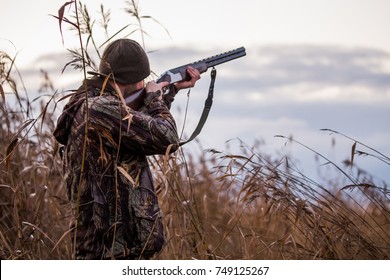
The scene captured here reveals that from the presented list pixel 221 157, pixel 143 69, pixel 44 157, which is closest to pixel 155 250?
pixel 221 157

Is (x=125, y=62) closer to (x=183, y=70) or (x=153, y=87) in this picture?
(x=153, y=87)

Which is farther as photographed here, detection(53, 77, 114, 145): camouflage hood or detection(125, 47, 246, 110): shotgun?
detection(125, 47, 246, 110): shotgun

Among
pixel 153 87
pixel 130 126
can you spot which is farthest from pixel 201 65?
pixel 130 126

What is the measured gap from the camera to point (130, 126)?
340 centimetres

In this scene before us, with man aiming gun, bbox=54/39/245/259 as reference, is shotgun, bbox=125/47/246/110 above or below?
above

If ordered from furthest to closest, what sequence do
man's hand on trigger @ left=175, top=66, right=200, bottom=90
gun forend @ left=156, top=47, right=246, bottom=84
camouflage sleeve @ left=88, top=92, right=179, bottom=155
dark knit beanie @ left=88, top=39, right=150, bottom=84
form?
man's hand on trigger @ left=175, top=66, right=200, bottom=90, gun forend @ left=156, top=47, right=246, bottom=84, dark knit beanie @ left=88, top=39, right=150, bottom=84, camouflage sleeve @ left=88, top=92, right=179, bottom=155

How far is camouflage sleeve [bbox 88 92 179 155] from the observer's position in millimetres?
3396

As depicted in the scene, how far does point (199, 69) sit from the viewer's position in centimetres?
431

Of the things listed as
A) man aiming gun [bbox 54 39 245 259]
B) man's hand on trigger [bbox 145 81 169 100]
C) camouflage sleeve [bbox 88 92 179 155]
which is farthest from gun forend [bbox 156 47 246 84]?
camouflage sleeve [bbox 88 92 179 155]

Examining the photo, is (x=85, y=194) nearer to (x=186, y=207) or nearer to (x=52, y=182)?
(x=186, y=207)

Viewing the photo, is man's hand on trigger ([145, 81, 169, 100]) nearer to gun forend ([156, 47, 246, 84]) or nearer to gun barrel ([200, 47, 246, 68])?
gun forend ([156, 47, 246, 84])

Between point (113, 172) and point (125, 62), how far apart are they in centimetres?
52

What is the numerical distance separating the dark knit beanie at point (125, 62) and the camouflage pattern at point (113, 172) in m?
0.09

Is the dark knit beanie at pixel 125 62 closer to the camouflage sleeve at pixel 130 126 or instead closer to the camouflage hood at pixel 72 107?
the camouflage hood at pixel 72 107
